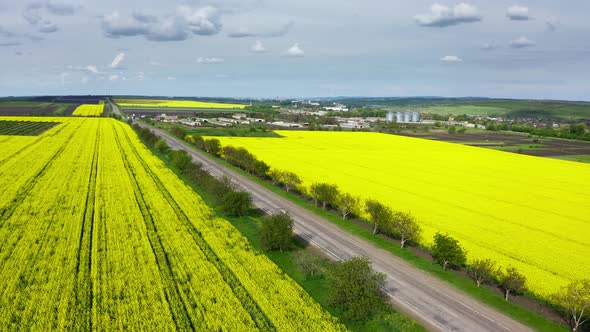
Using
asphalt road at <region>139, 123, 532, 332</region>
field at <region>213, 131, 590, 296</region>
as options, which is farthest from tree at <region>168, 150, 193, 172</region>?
asphalt road at <region>139, 123, 532, 332</region>

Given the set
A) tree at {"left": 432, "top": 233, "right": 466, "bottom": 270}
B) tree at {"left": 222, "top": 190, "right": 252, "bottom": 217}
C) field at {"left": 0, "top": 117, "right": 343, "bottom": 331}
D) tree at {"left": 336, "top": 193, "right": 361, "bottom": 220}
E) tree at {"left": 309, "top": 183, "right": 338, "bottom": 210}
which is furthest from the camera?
tree at {"left": 309, "top": 183, "right": 338, "bottom": 210}

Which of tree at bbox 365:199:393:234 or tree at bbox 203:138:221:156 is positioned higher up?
tree at bbox 203:138:221:156

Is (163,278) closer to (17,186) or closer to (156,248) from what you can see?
(156,248)

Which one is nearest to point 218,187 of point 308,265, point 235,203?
point 235,203

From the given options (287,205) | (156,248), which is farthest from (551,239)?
(156,248)

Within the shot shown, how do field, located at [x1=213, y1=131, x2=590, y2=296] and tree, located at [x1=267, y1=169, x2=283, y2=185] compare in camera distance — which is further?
tree, located at [x1=267, y1=169, x2=283, y2=185]

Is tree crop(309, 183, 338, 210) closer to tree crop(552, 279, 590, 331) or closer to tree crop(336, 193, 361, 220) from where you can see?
tree crop(336, 193, 361, 220)

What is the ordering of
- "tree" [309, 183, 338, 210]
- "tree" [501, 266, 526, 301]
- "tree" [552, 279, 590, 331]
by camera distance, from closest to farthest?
1. "tree" [552, 279, 590, 331]
2. "tree" [501, 266, 526, 301]
3. "tree" [309, 183, 338, 210]
